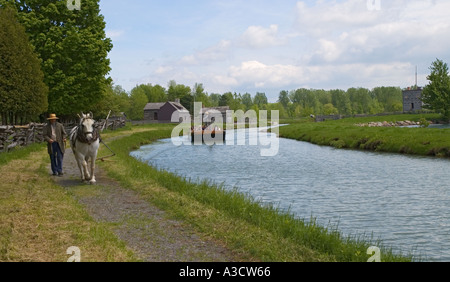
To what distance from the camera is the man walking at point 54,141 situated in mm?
15781

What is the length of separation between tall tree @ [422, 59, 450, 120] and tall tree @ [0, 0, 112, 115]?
190 ft

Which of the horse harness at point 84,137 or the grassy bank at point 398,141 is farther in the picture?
the grassy bank at point 398,141

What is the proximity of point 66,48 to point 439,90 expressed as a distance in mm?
62190

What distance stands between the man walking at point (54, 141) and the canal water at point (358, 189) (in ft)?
17.6

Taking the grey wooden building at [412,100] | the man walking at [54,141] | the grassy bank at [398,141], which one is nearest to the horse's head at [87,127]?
the man walking at [54,141]

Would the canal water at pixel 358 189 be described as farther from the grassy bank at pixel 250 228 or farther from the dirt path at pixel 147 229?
the dirt path at pixel 147 229

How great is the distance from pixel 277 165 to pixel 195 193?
13.3m

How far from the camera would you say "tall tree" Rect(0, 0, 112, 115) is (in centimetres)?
3466

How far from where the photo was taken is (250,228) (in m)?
8.82

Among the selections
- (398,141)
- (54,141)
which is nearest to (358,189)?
(54,141)
